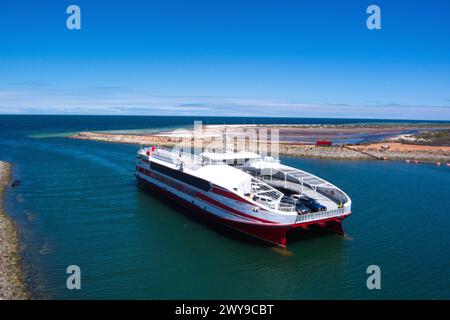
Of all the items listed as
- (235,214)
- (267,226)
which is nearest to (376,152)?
(235,214)

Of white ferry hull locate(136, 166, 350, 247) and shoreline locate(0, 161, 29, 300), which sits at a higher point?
white ferry hull locate(136, 166, 350, 247)

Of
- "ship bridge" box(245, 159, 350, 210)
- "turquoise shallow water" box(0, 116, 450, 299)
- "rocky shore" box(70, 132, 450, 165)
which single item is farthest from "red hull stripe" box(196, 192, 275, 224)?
"rocky shore" box(70, 132, 450, 165)

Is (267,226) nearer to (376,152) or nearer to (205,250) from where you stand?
(205,250)

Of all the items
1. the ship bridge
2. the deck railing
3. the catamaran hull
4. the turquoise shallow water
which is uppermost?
the ship bridge

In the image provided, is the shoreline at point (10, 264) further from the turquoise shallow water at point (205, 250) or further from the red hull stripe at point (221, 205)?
the red hull stripe at point (221, 205)

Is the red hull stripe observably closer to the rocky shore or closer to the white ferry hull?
the white ferry hull
